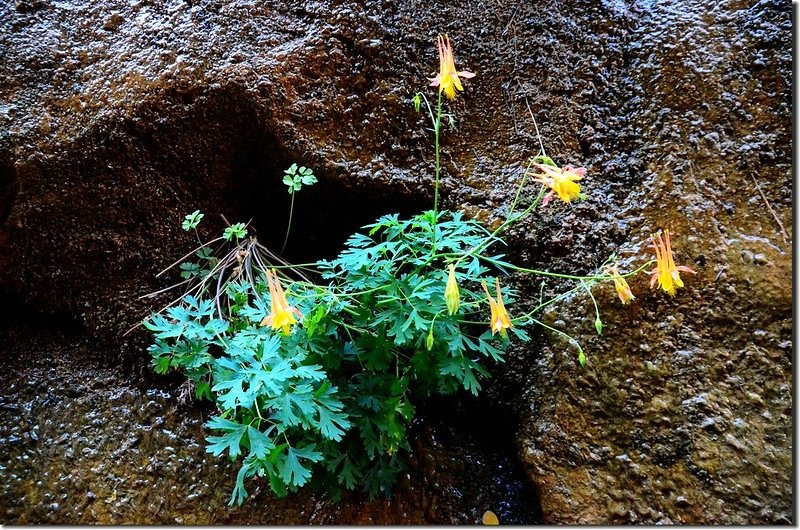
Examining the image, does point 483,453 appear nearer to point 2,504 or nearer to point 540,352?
point 540,352

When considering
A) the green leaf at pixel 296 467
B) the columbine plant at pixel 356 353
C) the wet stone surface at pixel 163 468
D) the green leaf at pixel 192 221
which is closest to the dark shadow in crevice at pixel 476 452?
the wet stone surface at pixel 163 468

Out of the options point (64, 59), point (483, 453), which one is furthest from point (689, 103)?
point (64, 59)

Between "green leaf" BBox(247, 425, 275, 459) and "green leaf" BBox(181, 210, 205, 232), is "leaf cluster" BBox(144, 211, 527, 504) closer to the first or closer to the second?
"green leaf" BBox(247, 425, 275, 459)

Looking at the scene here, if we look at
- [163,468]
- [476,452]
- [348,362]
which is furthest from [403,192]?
[163,468]

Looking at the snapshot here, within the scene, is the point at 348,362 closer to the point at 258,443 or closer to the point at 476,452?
the point at 258,443

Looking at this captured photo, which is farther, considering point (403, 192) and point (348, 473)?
point (403, 192)

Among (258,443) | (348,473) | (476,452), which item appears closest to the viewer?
(258,443)

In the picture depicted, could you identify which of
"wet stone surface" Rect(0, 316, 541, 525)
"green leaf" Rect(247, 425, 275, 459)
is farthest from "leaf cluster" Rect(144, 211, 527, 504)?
"wet stone surface" Rect(0, 316, 541, 525)

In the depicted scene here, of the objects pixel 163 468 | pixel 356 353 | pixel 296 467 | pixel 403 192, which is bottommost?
pixel 163 468
